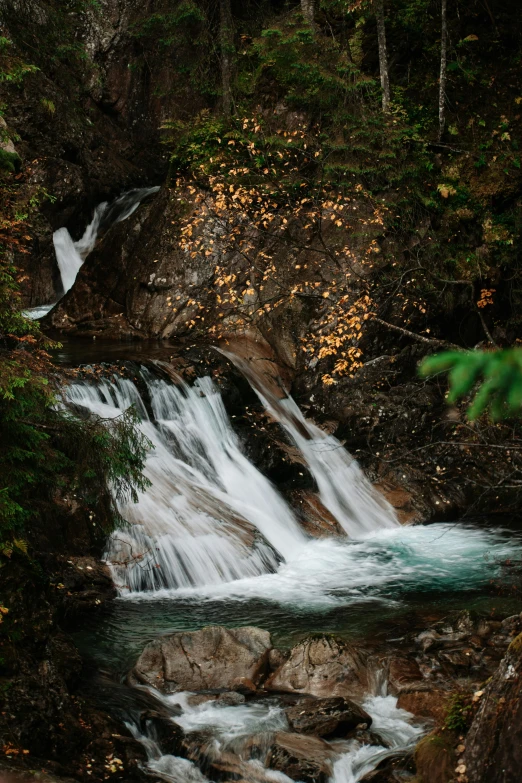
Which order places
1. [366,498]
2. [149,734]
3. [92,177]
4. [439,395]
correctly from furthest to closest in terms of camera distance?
1. [92,177]
2. [439,395]
3. [366,498]
4. [149,734]

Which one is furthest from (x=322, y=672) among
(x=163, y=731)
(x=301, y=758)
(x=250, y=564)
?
(x=250, y=564)

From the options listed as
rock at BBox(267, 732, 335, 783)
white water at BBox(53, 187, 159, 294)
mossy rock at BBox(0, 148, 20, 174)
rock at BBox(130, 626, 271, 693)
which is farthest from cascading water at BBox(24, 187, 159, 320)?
rock at BBox(267, 732, 335, 783)

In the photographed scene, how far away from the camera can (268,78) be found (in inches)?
695

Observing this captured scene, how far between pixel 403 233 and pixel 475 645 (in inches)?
389

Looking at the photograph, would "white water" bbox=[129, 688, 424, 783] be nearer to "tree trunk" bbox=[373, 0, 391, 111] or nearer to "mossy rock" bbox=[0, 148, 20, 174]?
"mossy rock" bbox=[0, 148, 20, 174]

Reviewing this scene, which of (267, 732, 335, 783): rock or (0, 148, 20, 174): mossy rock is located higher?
(0, 148, 20, 174): mossy rock

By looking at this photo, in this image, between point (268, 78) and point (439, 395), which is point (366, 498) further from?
point (268, 78)

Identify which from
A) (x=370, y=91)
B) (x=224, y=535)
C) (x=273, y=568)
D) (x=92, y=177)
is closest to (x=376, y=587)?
(x=273, y=568)

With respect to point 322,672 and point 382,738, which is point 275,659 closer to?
point 322,672

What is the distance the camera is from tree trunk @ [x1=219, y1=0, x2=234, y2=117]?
17337mm

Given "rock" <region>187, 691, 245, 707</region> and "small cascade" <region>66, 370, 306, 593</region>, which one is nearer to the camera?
"rock" <region>187, 691, 245, 707</region>

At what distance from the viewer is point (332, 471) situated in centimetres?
1353

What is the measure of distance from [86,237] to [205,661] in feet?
47.4

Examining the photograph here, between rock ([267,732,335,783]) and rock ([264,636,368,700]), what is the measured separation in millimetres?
857
